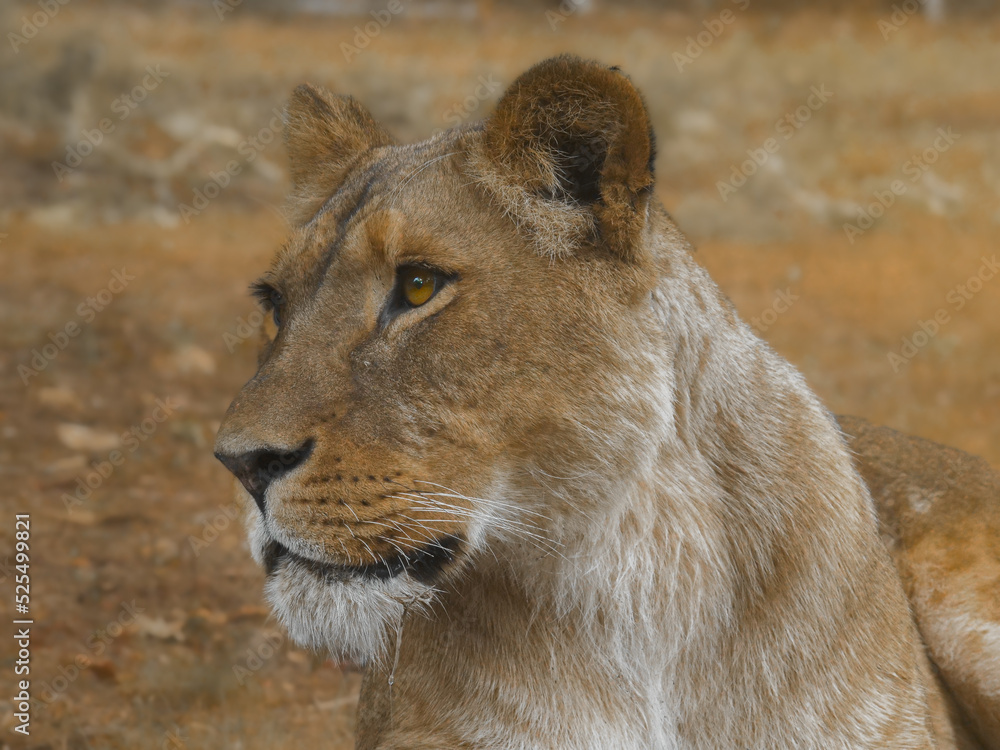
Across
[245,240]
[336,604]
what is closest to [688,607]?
[336,604]

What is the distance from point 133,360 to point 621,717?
670cm

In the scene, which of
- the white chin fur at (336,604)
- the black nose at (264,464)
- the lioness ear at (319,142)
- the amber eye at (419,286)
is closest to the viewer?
the black nose at (264,464)

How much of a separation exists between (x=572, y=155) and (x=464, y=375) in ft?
2.11

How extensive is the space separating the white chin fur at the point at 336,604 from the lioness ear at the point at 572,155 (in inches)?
36.6

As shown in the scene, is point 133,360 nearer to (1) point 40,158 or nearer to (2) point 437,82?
(1) point 40,158

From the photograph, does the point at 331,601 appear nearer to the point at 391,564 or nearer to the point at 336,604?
the point at 336,604

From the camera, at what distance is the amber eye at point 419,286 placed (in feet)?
10.1

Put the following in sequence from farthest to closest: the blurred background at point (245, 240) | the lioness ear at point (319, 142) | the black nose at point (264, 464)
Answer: the blurred background at point (245, 240) < the lioness ear at point (319, 142) < the black nose at point (264, 464)

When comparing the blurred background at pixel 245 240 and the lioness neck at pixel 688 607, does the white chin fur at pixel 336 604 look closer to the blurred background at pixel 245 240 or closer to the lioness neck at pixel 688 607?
the lioness neck at pixel 688 607

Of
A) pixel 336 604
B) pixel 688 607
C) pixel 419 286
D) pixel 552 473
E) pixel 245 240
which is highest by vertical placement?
pixel 245 240

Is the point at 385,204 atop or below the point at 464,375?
atop

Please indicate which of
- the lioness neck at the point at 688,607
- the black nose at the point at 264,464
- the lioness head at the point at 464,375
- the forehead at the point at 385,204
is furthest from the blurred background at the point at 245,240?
the lioness neck at the point at 688,607

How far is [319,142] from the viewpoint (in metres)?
3.99

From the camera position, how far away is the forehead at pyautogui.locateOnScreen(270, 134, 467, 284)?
3170 mm
